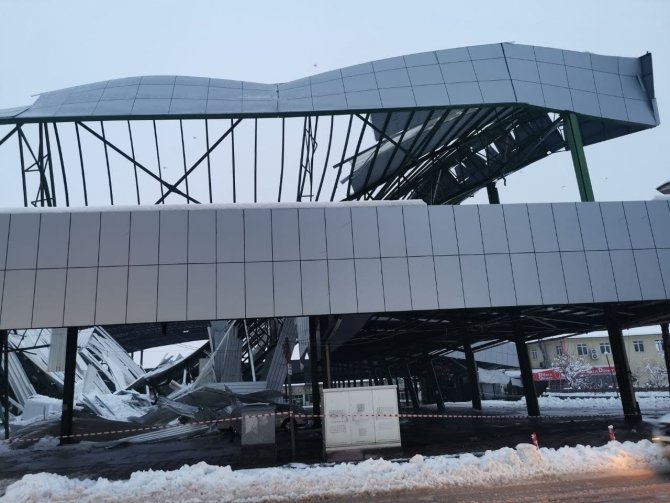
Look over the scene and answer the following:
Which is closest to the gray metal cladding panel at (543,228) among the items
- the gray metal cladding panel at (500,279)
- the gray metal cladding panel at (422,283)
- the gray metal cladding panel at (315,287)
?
the gray metal cladding panel at (500,279)

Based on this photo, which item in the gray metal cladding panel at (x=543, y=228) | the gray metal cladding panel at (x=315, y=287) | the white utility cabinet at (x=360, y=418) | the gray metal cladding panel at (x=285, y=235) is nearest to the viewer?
the white utility cabinet at (x=360, y=418)

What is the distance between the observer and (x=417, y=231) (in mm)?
15938

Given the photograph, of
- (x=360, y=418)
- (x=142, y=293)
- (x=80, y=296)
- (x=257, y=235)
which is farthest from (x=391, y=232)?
(x=80, y=296)

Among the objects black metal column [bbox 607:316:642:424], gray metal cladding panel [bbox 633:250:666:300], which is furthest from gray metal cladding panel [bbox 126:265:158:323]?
black metal column [bbox 607:316:642:424]

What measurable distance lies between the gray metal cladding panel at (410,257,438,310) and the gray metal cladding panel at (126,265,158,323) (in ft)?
26.9

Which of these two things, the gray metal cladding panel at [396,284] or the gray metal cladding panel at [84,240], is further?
the gray metal cladding panel at [396,284]

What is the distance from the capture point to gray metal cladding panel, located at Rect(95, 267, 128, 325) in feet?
47.3

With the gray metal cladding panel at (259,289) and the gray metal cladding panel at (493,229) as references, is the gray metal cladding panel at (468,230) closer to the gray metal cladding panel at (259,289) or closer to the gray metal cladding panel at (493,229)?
the gray metal cladding panel at (493,229)

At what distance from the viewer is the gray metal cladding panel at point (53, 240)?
47.8 feet

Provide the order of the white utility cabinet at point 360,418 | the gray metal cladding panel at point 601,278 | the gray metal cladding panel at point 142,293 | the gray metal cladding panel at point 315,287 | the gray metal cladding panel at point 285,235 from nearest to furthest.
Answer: the white utility cabinet at point 360,418 < the gray metal cladding panel at point 142,293 < the gray metal cladding panel at point 315,287 < the gray metal cladding panel at point 285,235 < the gray metal cladding panel at point 601,278

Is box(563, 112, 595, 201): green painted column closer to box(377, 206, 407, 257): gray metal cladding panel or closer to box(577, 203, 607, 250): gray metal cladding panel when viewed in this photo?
box(577, 203, 607, 250): gray metal cladding panel

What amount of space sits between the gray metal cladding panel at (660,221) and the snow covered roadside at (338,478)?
819 centimetres

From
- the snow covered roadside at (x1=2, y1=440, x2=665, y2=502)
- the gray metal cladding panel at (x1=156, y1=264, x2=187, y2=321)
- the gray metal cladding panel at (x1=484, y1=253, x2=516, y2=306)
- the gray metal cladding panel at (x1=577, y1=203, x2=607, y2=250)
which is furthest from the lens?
the gray metal cladding panel at (x1=577, y1=203, x2=607, y2=250)

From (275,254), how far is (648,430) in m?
13.5
